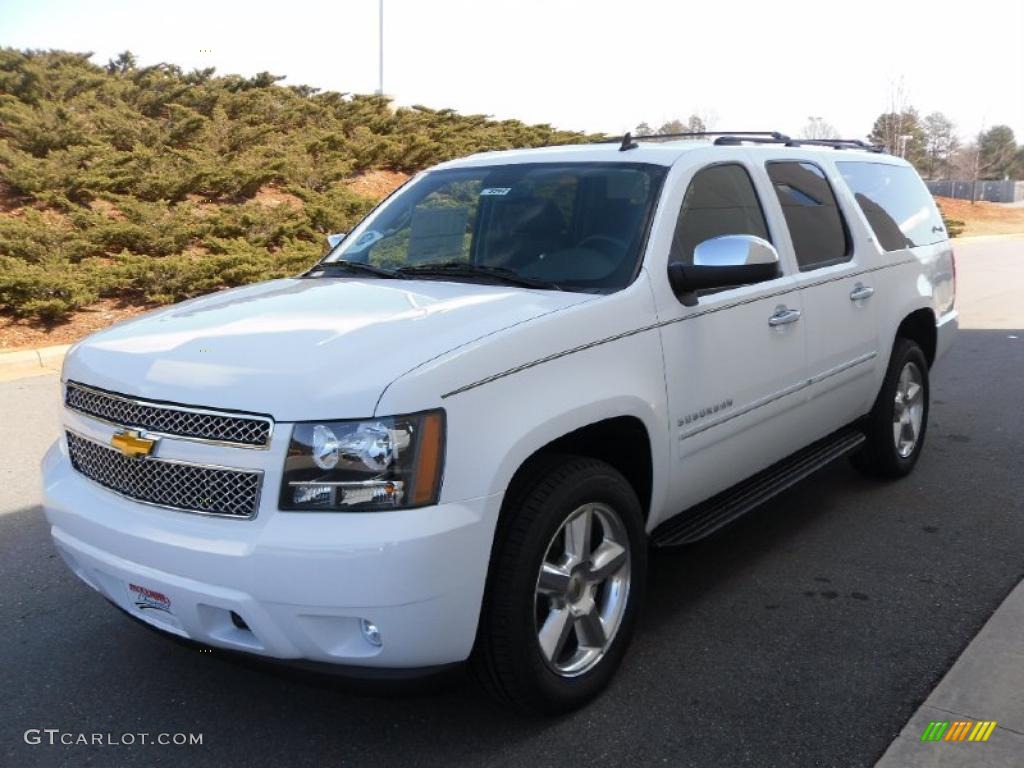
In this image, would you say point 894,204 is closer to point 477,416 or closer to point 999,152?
point 477,416

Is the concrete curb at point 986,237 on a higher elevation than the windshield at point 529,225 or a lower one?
lower

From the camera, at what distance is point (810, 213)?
4.75 meters

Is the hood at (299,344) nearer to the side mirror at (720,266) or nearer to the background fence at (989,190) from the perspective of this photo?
the side mirror at (720,266)

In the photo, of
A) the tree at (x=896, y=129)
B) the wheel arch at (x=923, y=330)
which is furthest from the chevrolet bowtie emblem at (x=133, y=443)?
the tree at (x=896, y=129)

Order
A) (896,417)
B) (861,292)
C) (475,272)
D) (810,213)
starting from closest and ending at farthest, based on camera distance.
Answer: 1. (475,272)
2. (810,213)
3. (861,292)
4. (896,417)

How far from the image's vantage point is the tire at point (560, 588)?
292 cm

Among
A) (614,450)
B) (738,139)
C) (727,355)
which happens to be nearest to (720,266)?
(727,355)

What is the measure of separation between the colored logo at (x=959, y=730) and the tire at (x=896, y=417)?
2555mm

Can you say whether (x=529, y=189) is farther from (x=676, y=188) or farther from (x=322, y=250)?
(x=322, y=250)

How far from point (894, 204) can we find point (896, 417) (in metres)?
1.22

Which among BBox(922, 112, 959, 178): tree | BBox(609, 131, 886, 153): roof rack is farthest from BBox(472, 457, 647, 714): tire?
BBox(922, 112, 959, 178): tree

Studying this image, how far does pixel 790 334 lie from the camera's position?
170 inches

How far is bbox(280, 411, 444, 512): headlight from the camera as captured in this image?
2.68 meters

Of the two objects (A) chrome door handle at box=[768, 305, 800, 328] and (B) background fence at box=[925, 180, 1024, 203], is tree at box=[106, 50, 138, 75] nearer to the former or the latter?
(A) chrome door handle at box=[768, 305, 800, 328]
